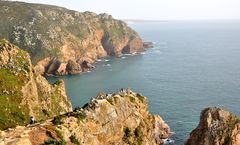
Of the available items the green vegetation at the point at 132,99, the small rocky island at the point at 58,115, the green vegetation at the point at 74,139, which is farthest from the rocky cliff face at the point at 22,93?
the green vegetation at the point at 74,139

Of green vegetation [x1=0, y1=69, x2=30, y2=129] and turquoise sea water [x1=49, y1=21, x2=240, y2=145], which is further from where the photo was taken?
turquoise sea water [x1=49, y1=21, x2=240, y2=145]

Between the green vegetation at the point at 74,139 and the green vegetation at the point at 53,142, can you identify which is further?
the green vegetation at the point at 74,139

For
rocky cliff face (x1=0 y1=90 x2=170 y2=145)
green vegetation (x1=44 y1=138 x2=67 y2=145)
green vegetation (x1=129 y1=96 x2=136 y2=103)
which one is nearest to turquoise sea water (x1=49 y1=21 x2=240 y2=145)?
rocky cliff face (x1=0 y1=90 x2=170 y2=145)

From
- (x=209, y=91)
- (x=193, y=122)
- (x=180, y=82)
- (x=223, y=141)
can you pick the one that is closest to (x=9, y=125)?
(x=223, y=141)

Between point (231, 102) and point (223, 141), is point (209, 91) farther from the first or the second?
point (223, 141)

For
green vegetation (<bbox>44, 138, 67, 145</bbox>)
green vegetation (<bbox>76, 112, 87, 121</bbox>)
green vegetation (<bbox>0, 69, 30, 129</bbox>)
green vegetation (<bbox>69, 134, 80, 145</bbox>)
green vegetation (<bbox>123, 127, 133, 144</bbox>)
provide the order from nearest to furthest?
green vegetation (<bbox>44, 138, 67, 145</bbox>) → green vegetation (<bbox>69, 134, 80, 145</bbox>) → green vegetation (<bbox>76, 112, 87, 121</bbox>) → green vegetation (<bbox>123, 127, 133, 144</bbox>) → green vegetation (<bbox>0, 69, 30, 129</bbox>)

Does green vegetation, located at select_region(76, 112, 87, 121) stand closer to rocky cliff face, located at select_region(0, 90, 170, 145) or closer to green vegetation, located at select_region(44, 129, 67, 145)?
rocky cliff face, located at select_region(0, 90, 170, 145)

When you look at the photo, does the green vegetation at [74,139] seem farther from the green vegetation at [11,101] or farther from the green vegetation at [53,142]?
the green vegetation at [11,101]
